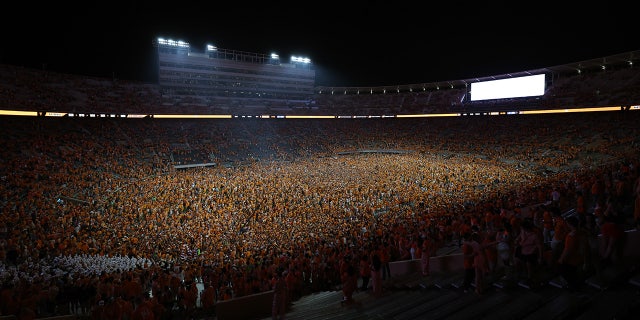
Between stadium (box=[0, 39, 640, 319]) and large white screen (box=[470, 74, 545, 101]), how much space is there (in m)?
0.35

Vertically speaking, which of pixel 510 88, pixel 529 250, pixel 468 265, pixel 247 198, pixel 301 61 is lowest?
pixel 247 198

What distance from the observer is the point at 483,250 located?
5.71 m

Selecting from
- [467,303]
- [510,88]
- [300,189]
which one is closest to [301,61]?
[510,88]

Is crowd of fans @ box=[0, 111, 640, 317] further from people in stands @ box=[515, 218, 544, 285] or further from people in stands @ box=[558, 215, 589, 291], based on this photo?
people in stands @ box=[558, 215, 589, 291]

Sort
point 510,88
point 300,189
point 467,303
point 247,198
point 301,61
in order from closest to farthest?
point 467,303
point 247,198
point 300,189
point 510,88
point 301,61

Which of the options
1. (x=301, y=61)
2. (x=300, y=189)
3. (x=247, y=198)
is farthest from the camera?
(x=301, y=61)

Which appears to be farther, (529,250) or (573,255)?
(529,250)

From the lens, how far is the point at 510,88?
41.2 meters

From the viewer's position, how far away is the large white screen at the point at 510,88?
39469 millimetres

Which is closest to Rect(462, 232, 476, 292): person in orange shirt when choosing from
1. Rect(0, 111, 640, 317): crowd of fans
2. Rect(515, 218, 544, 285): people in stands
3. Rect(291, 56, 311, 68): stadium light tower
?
Rect(515, 218, 544, 285): people in stands

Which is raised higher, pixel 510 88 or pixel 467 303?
pixel 510 88

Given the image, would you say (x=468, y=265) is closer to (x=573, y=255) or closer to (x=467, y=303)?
(x=467, y=303)

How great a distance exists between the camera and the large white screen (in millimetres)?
39469

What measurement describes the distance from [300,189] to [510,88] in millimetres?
33204
